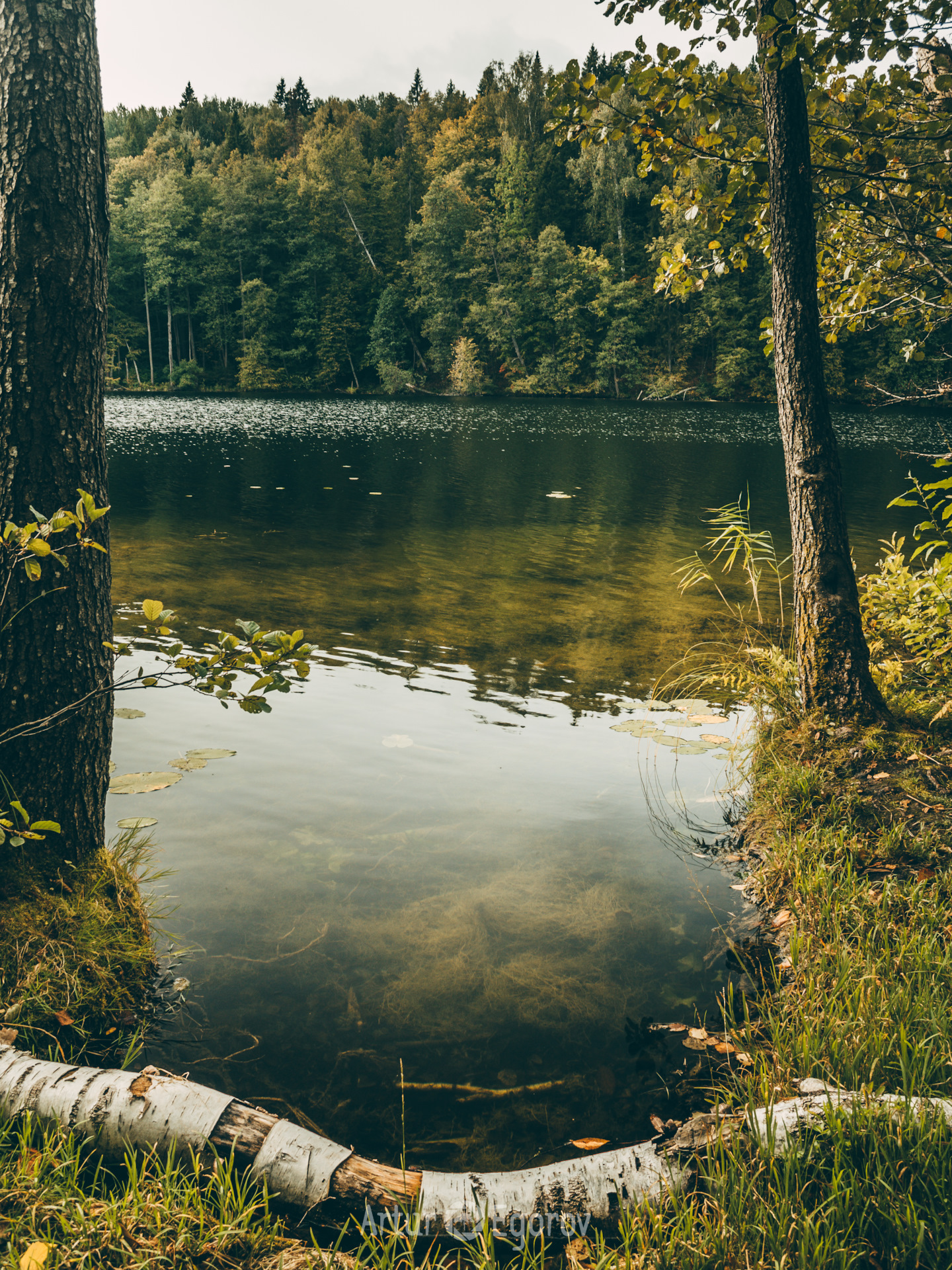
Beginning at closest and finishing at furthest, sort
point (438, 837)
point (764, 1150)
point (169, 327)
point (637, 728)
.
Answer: point (764, 1150) < point (438, 837) < point (637, 728) < point (169, 327)

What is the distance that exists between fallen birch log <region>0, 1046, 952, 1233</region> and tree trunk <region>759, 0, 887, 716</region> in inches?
112

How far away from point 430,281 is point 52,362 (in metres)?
66.5

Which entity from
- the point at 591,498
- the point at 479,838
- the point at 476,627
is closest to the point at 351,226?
the point at 591,498

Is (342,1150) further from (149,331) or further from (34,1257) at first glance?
(149,331)

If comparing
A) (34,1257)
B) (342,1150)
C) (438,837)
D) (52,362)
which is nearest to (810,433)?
(438,837)

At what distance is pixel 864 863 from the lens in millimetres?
3840

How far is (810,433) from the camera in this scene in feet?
15.5

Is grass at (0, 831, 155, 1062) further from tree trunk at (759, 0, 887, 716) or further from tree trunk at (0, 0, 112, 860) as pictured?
tree trunk at (759, 0, 887, 716)

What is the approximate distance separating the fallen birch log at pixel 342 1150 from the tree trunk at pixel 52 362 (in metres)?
1.11

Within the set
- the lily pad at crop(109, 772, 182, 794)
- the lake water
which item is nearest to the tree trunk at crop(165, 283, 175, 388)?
the lake water

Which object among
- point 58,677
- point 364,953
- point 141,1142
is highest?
point 58,677

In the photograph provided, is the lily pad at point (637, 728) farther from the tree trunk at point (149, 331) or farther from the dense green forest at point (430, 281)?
the tree trunk at point (149, 331)

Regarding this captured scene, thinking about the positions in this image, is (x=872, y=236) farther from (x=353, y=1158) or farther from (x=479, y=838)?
(x=353, y=1158)

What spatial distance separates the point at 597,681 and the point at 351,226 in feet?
233
